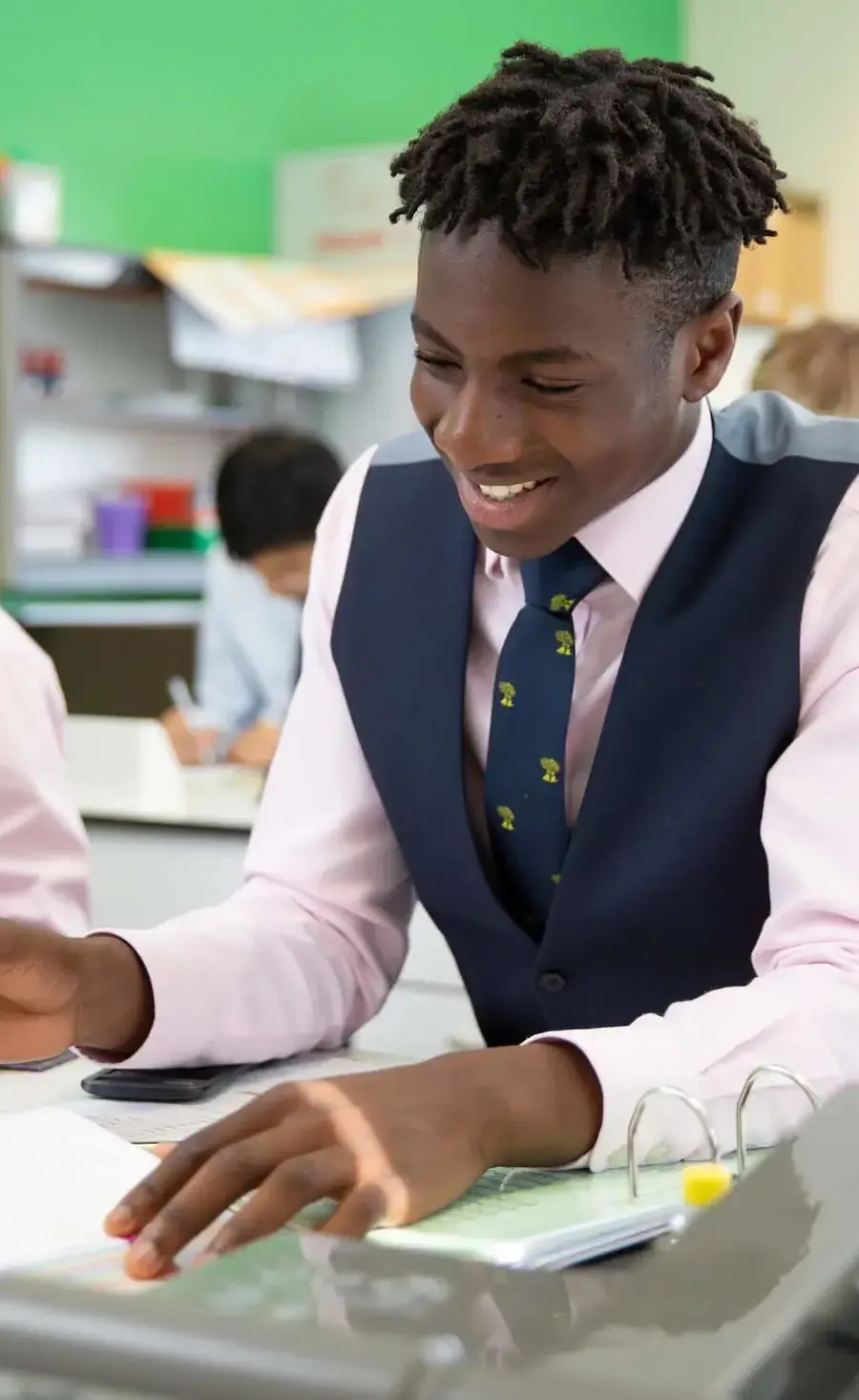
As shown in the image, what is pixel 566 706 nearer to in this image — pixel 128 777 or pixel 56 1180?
pixel 56 1180

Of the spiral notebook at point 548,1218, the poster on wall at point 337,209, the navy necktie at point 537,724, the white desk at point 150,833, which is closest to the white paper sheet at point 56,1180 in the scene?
the spiral notebook at point 548,1218

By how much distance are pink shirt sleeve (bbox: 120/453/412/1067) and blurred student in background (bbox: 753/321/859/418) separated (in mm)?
1245

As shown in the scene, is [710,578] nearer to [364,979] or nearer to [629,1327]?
[364,979]

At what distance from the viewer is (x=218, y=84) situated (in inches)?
204

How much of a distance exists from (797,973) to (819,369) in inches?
63.3

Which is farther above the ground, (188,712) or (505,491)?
(505,491)

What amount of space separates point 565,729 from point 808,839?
0.18m

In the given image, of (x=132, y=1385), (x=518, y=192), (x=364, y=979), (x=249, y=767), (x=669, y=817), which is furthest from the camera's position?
(x=249, y=767)

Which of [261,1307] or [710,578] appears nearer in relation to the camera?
[261,1307]

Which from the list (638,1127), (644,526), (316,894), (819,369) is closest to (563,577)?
(644,526)

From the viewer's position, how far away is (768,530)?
1.11m

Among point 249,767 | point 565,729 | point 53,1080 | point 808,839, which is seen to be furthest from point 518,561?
point 249,767

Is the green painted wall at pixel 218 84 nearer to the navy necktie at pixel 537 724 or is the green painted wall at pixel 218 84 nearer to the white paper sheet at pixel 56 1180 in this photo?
the navy necktie at pixel 537 724

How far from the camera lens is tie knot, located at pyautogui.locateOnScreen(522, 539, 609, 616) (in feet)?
3.71
